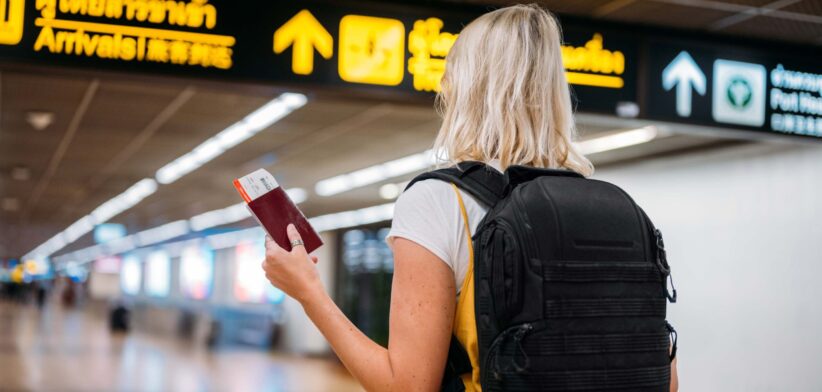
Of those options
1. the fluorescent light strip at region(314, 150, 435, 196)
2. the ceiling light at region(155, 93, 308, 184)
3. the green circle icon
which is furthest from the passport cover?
the fluorescent light strip at region(314, 150, 435, 196)

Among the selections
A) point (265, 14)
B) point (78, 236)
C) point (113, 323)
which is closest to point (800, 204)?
point (265, 14)

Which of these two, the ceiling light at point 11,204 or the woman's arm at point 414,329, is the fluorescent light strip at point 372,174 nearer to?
the ceiling light at point 11,204

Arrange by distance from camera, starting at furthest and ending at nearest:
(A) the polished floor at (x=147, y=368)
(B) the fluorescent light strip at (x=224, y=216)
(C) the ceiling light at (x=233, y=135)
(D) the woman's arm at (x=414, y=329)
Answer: (B) the fluorescent light strip at (x=224, y=216)
(A) the polished floor at (x=147, y=368)
(C) the ceiling light at (x=233, y=135)
(D) the woman's arm at (x=414, y=329)

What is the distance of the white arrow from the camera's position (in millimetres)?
4879

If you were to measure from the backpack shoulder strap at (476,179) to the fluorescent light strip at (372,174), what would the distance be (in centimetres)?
884

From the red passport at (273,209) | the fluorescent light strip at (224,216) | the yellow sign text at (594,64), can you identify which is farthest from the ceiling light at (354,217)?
the red passport at (273,209)

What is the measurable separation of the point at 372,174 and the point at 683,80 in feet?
26.5

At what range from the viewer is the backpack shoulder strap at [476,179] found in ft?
4.88

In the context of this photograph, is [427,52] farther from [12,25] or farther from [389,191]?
[389,191]

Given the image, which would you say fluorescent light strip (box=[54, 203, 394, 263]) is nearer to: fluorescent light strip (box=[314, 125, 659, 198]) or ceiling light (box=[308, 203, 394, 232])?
ceiling light (box=[308, 203, 394, 232])

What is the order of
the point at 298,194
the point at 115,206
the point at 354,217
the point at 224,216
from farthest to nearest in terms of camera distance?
the point at 224,216 → the point at 354,217 → the point at 115,206 → the point at 298,194

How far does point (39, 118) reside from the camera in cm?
895

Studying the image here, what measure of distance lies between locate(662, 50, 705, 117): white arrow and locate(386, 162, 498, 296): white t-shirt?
3.62 metres

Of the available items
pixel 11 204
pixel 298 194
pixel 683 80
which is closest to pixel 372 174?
pixel 298 194
